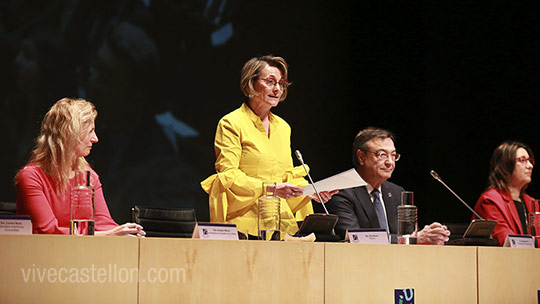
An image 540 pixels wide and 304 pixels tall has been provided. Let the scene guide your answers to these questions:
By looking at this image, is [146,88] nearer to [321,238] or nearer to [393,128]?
[393,128]

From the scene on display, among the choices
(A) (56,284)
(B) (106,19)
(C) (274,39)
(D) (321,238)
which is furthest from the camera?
(C) (274,39)

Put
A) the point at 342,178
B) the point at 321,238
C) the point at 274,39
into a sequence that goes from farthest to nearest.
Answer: the point at 274,39
the point at 342,178
the point at 321,238

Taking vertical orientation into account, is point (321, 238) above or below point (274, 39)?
below

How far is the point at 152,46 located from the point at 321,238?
2.26 m

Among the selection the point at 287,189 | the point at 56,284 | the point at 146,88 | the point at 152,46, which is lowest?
the point at 56,284

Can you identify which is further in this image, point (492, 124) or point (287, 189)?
point (492, 124)

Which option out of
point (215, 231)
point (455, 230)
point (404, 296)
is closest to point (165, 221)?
point (215, 231)

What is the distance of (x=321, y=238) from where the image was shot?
2188 millimetres

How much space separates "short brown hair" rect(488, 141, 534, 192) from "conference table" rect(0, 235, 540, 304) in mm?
1369

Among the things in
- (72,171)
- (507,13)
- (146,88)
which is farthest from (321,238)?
(507,13)

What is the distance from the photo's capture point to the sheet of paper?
2332 mm

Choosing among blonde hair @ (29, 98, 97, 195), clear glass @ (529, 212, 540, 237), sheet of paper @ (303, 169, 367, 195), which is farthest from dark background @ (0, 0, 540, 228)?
sheet of paper @ (303, 169, 367, 195)

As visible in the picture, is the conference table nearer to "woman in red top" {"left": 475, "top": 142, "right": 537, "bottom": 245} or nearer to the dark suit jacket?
the dark suit jacket

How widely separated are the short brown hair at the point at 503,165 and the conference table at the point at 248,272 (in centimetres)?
137
